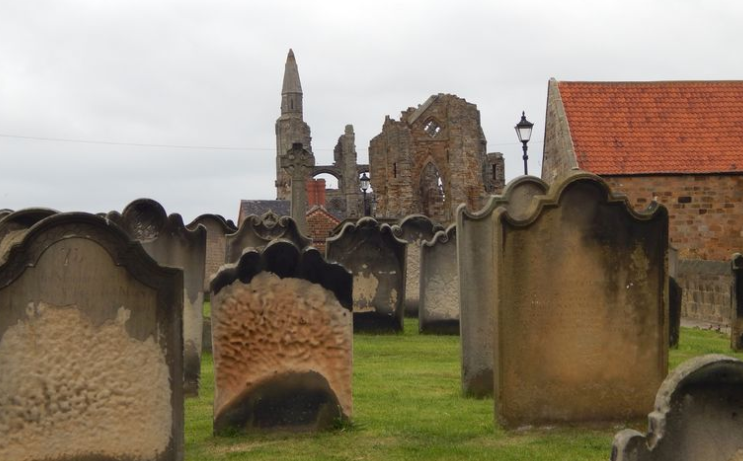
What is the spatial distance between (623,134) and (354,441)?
22.1 meters

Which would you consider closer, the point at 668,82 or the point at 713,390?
the point at 713,390

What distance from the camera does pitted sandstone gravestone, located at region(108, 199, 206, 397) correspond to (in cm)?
1138

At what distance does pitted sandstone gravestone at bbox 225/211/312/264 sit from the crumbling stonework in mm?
41864

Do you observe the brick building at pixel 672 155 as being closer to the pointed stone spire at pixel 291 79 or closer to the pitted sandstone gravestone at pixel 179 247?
the pitted sandstone gravestone at pixel 179 247

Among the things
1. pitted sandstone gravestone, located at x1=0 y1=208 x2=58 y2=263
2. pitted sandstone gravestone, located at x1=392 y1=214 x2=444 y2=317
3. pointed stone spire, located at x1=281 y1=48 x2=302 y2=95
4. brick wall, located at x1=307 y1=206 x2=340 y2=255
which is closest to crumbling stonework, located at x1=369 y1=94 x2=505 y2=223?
brick wall, located at x1=307 y1=206 x2=340 y2=255

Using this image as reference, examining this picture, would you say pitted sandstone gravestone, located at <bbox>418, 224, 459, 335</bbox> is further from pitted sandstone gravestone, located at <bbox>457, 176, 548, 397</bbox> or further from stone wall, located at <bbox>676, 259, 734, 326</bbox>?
pitted sandstone gravestone, located at <bbox>457, 176, 548, 397</bbox>

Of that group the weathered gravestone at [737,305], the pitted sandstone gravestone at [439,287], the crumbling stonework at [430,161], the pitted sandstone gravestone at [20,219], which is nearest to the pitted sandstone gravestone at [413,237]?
the pitted sandstone gravestone at [439,287]

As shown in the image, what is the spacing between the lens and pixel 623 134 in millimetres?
29797

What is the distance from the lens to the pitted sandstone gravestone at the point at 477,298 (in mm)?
10992

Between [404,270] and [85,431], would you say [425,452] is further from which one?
[404,270]

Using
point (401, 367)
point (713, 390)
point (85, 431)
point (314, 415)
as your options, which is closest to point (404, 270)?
point (401, 367)

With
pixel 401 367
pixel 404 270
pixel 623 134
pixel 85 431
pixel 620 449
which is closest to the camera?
pixel 620 449

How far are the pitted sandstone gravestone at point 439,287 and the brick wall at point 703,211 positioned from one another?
1238 cm

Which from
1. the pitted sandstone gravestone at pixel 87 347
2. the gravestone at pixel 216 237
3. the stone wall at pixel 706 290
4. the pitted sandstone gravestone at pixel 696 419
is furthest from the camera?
the stone wall at pixel 706 290
